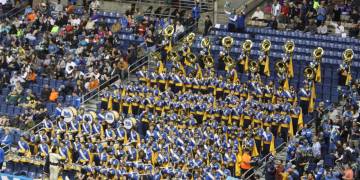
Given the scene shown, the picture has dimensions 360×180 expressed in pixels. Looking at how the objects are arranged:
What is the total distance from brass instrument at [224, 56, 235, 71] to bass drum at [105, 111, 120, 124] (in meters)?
3.50

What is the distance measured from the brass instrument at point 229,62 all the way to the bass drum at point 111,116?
11.5 feet

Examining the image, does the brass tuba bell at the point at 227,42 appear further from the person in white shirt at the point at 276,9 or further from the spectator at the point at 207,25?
the person in white shirt at the point at 276,9

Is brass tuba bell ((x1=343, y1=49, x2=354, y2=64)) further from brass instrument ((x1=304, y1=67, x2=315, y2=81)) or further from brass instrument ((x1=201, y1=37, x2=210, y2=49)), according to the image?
brass instrument ((x1=201, y1=37, x2=210, y2=49))

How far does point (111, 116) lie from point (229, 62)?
151 inches

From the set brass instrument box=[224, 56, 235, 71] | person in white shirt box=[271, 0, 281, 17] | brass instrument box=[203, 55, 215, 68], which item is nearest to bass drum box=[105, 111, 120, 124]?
brass instrument box=[203, 55, 215, 68]

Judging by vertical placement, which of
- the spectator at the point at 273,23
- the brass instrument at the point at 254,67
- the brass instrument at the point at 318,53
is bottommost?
the brass instrument at the point at 254,67

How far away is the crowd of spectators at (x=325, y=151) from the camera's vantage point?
36656mm

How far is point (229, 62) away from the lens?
137 ft

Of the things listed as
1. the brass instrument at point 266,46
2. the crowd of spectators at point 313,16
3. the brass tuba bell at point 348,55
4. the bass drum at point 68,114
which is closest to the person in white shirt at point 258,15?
the crowd of spectators at point 313,16

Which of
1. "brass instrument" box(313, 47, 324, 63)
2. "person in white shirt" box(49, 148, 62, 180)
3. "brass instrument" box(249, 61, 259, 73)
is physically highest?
"brass instrument" box(313, 47, 324, 63)

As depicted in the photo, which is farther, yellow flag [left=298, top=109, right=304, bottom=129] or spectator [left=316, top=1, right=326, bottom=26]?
spectator [left=316, top=1, right=326, bottom=26]

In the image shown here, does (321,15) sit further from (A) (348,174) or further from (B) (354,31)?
(A) (348,174)

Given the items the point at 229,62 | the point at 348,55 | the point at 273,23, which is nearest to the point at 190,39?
the point at 229,62

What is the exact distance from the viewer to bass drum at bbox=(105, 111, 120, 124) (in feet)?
132
